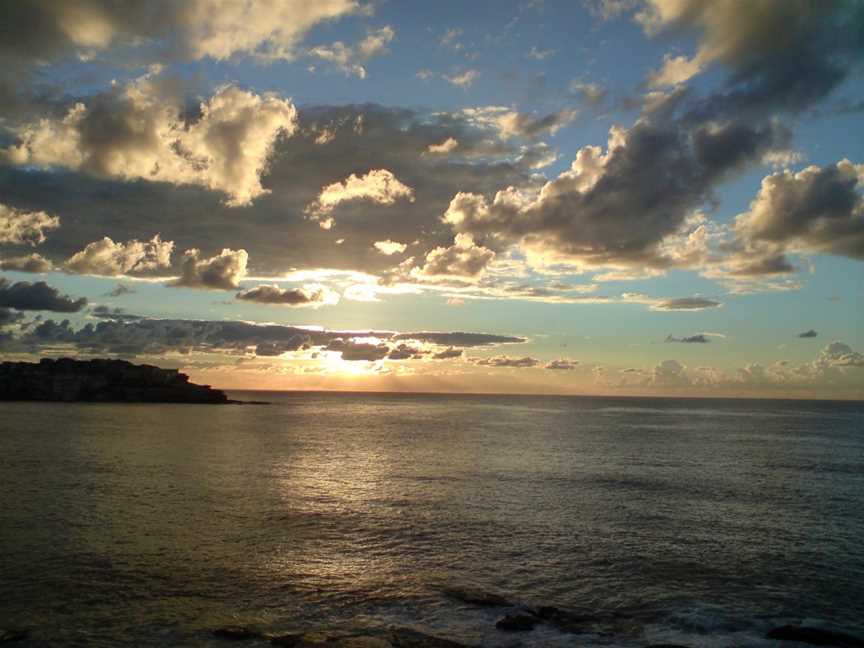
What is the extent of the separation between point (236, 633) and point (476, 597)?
11306 mm

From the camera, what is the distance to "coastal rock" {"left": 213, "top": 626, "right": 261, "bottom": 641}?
2431 cm

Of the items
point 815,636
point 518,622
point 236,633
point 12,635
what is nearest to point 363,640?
point 236,633

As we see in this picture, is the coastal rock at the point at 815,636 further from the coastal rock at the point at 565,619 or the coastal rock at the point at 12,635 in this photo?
the coastal rock at the point at 12,635

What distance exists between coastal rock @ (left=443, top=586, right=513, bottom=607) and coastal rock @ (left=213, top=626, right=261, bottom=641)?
9.87 m

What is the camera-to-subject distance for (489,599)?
96.9 ft

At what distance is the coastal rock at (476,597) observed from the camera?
95.8 ft

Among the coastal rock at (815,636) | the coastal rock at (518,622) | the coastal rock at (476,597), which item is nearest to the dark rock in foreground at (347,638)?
the coastal rock at (518,622)

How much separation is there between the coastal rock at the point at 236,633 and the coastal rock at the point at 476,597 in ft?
32.4

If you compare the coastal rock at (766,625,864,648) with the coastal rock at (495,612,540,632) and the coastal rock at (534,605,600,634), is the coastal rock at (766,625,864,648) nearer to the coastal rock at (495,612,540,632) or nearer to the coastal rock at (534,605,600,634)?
the coastal rock at (534,605,600,634)

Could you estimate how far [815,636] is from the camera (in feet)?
82.9

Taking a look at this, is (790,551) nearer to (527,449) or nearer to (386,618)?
(386,618)

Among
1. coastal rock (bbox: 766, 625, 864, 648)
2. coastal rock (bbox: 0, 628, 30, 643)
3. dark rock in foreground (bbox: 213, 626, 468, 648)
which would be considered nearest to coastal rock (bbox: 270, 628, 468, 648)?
dark rock in foreground (bbox: 213, 626, 468, 648)

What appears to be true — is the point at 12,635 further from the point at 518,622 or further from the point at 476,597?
the point at 518,622

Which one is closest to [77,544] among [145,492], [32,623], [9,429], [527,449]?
[32,623]
